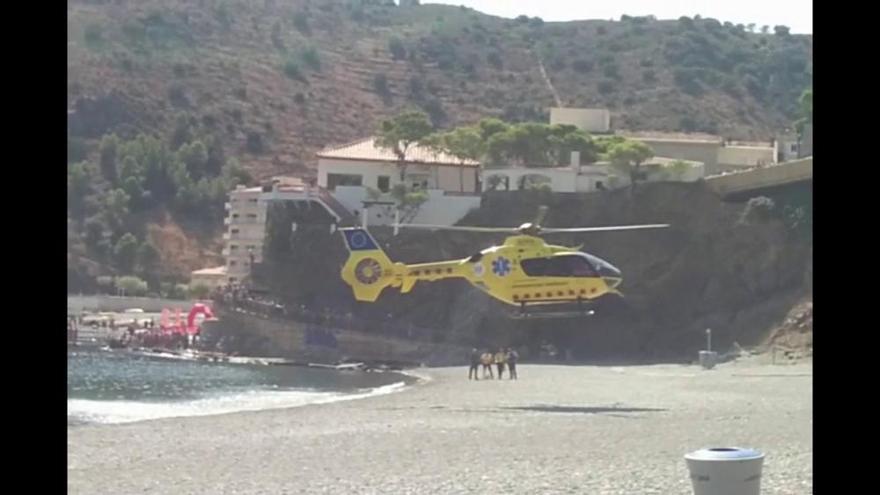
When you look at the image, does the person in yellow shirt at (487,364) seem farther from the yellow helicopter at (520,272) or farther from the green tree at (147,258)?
A: the green tree at (147,258)

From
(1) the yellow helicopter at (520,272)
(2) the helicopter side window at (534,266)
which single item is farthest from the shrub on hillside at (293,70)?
(2) the helicopter side window at (534,266)

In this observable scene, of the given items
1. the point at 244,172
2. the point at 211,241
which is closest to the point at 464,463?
the point at 211,241

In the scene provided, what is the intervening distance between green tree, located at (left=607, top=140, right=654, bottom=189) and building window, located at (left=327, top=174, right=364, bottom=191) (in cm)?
670

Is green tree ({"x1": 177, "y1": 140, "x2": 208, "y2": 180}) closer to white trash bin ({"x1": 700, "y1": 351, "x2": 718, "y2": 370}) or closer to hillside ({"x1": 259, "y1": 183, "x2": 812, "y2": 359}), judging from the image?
hillside ({"x1": 259, "y1": 183, "x2": 812, "y2": 359})

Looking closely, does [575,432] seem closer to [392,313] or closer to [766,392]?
[766,392]

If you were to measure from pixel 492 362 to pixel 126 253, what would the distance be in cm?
1695

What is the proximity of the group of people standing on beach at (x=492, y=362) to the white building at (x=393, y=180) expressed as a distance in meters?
6.18

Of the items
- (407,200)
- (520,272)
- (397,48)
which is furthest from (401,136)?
(397,48)

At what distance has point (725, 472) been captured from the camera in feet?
15.5

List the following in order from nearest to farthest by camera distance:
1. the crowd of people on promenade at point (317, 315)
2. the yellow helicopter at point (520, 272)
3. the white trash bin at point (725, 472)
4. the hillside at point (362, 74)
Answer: the white trash bin at point (725, 472) < the yellow helicopter at point (520, 272) < the crowd of people on promenade at point (317, 315) < the hillside at point (362, 74)

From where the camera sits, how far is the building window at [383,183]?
36.4 m

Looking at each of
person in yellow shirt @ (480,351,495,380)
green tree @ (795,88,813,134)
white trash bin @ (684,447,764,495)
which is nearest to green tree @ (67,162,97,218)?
person in yellow shirt @ (480,351,495,380)

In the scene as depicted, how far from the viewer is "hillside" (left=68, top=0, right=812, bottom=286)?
51.9 metres

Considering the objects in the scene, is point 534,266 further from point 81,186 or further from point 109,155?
point 109,155
